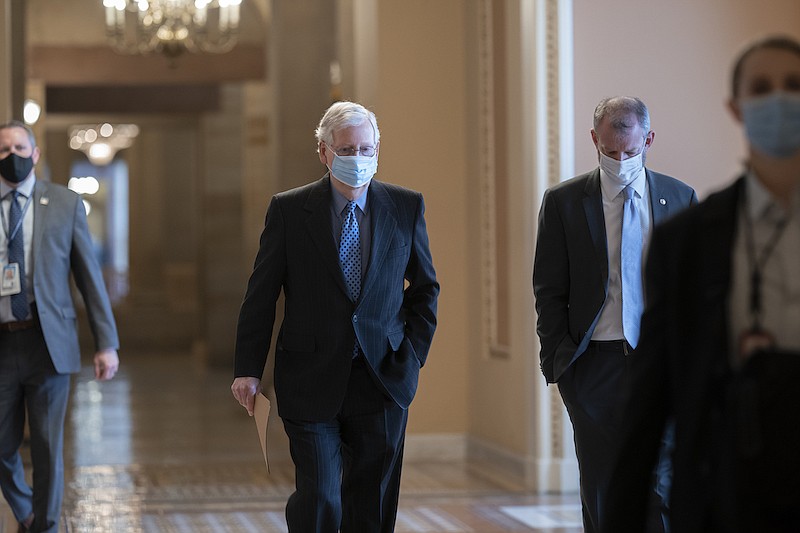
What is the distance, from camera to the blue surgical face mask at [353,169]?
4066 millimetres

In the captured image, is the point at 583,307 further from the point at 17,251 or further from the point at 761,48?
the point at 17,251

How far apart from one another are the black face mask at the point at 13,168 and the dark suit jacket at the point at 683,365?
3737 millimetres

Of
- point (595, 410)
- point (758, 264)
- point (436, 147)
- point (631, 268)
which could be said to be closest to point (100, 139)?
point (436, 147)

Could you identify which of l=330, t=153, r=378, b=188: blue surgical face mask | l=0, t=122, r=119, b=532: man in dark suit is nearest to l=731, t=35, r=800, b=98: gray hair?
l=330, t=153, r=378, b=188: blue surgical face mask

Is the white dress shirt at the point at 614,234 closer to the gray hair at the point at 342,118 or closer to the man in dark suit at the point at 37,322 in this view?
the gray hair at the point at 342,118

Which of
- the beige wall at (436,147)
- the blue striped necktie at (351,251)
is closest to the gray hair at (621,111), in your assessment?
the blue striped necktie at (351,251)

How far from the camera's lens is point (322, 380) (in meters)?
3.99

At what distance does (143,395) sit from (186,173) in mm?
15420

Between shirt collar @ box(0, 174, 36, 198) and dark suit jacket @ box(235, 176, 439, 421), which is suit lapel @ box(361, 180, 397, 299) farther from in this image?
shirt collar @ box(0, 174, 36, 198)

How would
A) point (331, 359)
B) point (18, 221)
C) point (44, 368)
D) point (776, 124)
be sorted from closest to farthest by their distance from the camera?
point (776, 124), point (331, 359), point (44, 368), point (18, 221)

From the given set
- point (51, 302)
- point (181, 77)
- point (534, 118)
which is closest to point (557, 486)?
point (534, 118)

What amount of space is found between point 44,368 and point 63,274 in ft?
1.38

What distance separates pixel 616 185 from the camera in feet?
14.2

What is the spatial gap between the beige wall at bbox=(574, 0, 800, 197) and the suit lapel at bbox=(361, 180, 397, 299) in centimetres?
315
